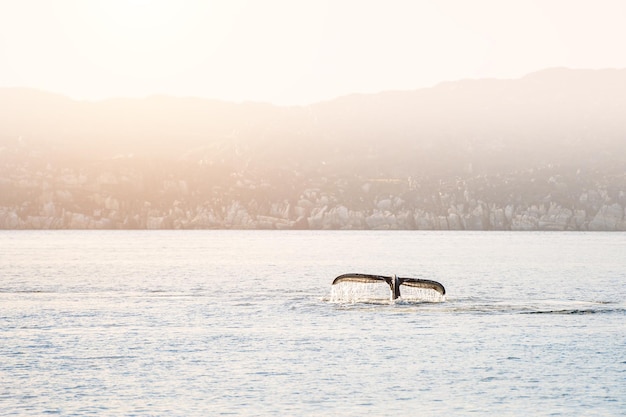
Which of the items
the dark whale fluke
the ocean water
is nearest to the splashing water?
the ocean water

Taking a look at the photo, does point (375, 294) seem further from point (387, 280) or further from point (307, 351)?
point (307, 351)

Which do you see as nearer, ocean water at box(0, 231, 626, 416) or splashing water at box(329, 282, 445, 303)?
ocean water at box(0, 231, 626, 416)

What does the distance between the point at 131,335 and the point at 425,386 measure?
24111 millimetres

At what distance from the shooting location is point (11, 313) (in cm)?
7531

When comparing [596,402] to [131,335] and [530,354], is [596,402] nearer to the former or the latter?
[530,354]

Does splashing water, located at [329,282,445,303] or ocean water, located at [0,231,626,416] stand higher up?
splashing water, located at [329,282,445,303]

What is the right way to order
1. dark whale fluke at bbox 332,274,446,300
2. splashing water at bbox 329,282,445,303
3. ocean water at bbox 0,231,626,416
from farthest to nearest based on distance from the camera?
splashing water at bbox 329,282,445,303 → dark whale fluke at bbox 332,274,446,300 → ocean water at bbox 0,231,626,416

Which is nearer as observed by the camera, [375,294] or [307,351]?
[307,351]

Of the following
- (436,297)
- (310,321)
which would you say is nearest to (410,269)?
(436,297)

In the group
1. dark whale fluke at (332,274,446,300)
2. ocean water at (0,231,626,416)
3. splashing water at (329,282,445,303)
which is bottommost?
ocean water at (0,231,626,416)

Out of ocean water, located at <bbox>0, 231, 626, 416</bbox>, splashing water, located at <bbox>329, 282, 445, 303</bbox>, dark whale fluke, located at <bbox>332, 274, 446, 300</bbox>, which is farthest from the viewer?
splashing water, located at <bbox>329, 282, 445, 303</bbox>

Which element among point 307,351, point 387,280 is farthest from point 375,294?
point 307,351

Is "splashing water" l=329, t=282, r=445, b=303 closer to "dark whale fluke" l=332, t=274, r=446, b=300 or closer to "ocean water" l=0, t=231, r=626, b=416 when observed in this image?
"ocean water" l=0, t=231, r=626, b=416

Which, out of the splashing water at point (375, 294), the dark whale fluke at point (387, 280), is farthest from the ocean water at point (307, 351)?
the dark whale fluke at point (387, 280)
